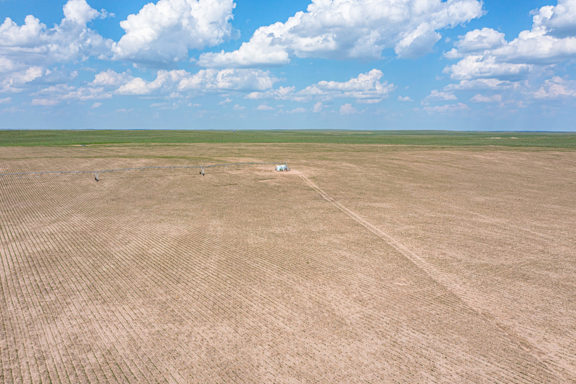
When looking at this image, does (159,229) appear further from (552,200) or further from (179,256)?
(552,200)

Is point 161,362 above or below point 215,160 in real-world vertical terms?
below

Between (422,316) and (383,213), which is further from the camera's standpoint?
(383,213)

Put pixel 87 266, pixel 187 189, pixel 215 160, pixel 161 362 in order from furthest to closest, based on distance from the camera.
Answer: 1. pixel 215 160
2. pixel 187 189
3. pixel 87 266
4. pixel 161 362

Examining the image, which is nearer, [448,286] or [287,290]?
[287,290]

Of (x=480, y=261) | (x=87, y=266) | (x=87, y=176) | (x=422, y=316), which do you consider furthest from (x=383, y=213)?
(x=87, y=176)

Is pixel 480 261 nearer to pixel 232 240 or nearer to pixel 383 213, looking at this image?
pixel 383 213

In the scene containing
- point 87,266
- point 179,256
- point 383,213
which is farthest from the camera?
point 383,213
